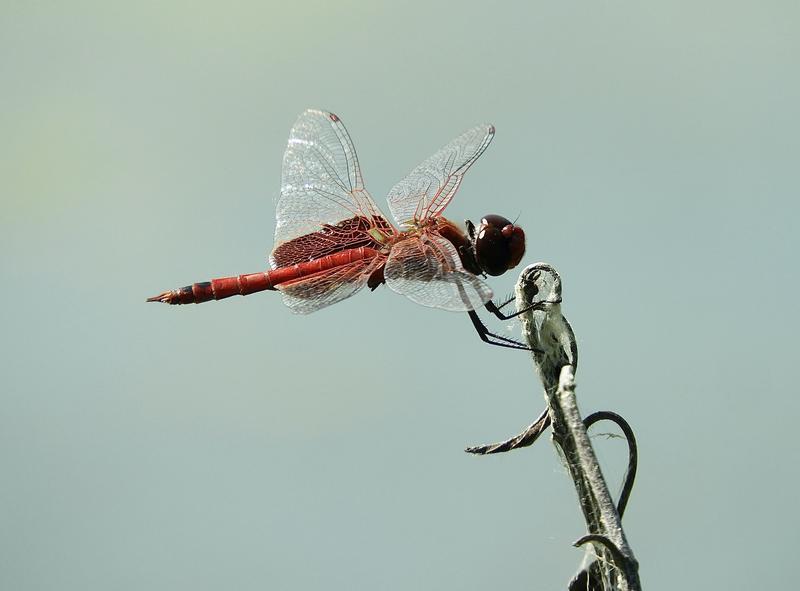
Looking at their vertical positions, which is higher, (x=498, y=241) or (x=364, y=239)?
(x=364, y=239)

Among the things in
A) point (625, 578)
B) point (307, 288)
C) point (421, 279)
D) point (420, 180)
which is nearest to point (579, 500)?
point (625, 578)

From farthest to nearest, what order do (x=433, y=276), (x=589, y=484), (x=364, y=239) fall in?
(x=364, y=239) < (x=433, y=276) < (x=589, y=484)

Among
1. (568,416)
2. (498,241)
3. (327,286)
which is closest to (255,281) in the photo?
(327,286)

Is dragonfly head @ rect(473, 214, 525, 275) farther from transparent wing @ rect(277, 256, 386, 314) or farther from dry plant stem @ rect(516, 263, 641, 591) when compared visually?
dry plant stem @ rect(516, 263, 641, 591)

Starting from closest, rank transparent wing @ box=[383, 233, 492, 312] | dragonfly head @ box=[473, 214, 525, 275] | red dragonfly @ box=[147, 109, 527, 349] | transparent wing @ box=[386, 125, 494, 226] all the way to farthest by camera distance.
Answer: transparent wing @ box=[383, 233, 492, 312] < red dragonfly @ box=[147, 109, 527, 349] < dragonfly head @ box=[473, 214, 525, 275] < transparent wing @ box=[386, 125, 494, 226]

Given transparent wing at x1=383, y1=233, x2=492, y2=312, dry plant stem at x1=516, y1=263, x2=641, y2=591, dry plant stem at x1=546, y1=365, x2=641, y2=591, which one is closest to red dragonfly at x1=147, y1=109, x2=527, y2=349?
transparent wing at x1=383, y1=233, x2=492, y2=312

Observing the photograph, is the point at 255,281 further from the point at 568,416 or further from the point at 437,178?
the point at 568,416
